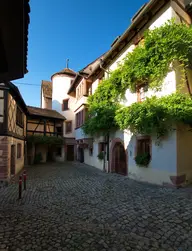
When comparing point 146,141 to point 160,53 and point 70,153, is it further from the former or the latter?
point 70,153

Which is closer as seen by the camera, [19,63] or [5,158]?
[19,63]

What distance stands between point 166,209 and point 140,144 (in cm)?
422

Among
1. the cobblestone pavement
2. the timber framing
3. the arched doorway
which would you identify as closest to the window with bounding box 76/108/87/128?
the timber framing

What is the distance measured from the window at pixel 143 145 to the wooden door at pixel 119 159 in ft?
4.92

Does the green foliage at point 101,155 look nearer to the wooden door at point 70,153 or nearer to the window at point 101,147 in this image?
the window at point 101,147

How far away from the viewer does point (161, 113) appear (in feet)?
22.5

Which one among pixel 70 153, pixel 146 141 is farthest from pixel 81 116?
pixel 146 141

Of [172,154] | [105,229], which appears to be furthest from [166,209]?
[172,154]

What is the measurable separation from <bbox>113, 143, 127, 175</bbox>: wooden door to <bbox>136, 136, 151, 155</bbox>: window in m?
1.50

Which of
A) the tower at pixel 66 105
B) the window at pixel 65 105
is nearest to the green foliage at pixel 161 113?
the tower at pixel 66 105

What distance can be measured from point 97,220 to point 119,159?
665 cm

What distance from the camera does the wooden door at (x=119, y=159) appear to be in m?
10.1

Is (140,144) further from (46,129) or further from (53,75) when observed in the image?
(53,75)

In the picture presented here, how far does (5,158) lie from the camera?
807 cm
